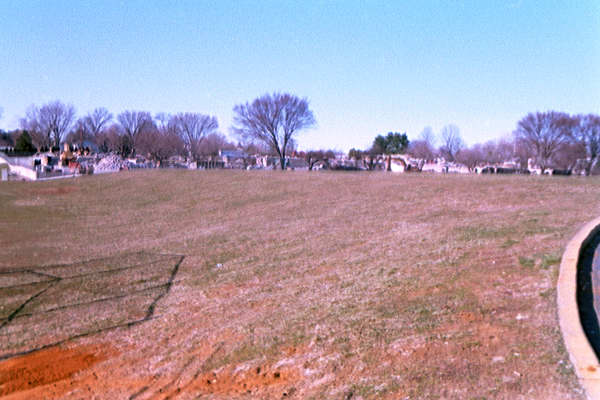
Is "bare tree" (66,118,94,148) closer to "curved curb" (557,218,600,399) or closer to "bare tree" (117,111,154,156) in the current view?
"bare tree" (117,111,154,156)

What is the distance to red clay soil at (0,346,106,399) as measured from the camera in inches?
245

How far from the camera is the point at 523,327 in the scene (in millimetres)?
5320

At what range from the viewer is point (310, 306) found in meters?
7.81

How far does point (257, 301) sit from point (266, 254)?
4091 mm

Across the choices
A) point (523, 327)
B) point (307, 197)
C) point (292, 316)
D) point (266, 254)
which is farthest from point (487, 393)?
Result: point (307, 197)

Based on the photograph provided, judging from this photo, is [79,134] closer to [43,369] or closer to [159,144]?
[159,144]

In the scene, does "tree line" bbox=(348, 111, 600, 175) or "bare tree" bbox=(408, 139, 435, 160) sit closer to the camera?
"tree line" bbox=(348, 111, 600, 175)

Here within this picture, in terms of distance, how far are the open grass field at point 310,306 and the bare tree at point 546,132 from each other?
45.1 metres

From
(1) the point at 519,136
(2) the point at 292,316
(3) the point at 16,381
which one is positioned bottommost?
(3) the point at 16,381

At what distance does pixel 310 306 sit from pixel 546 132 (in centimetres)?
5943

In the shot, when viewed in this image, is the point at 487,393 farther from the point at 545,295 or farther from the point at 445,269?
the point at 445,269

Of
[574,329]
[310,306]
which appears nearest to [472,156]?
[310,306]

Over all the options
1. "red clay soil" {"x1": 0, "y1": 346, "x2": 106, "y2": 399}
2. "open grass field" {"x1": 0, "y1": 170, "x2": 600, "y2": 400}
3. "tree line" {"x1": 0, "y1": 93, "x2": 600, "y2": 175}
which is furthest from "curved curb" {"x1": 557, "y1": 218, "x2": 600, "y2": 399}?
"tree line" {"x1": 0, "y1": 93, "x2": 600, "y2": 175}

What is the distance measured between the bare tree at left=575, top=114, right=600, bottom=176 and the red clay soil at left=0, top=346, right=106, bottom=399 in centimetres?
6031
